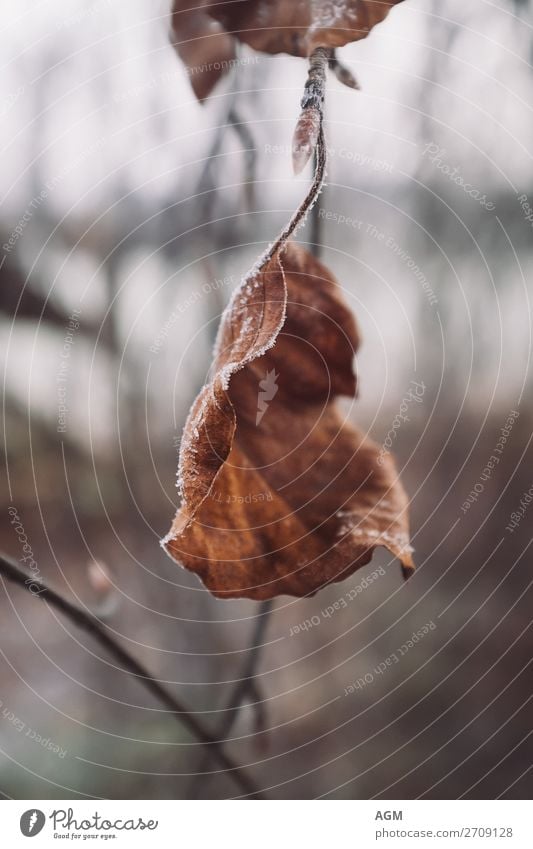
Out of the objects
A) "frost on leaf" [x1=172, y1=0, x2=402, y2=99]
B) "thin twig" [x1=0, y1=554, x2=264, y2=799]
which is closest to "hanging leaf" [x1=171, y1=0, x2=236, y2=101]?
"frost on leaf" [x1=172, y1=0, x2=402, y2=99]

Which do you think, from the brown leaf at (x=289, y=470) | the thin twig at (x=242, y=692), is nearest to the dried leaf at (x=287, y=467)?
the brown leaf at (x=289, y=470)

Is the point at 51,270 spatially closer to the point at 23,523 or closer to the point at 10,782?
the point at 23,523

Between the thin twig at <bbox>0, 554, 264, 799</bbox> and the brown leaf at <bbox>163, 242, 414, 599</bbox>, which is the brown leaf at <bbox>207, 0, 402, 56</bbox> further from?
the thin twig at <bbox>0, 554, 264, 799</bbox>

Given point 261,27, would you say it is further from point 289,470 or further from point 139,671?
point 139,671

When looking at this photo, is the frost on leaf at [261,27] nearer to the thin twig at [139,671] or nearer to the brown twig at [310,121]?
the brown twig at [310,121]

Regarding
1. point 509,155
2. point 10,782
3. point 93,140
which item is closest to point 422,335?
point 509,155

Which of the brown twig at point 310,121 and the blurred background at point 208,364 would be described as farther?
the blurred background at point 208,364
